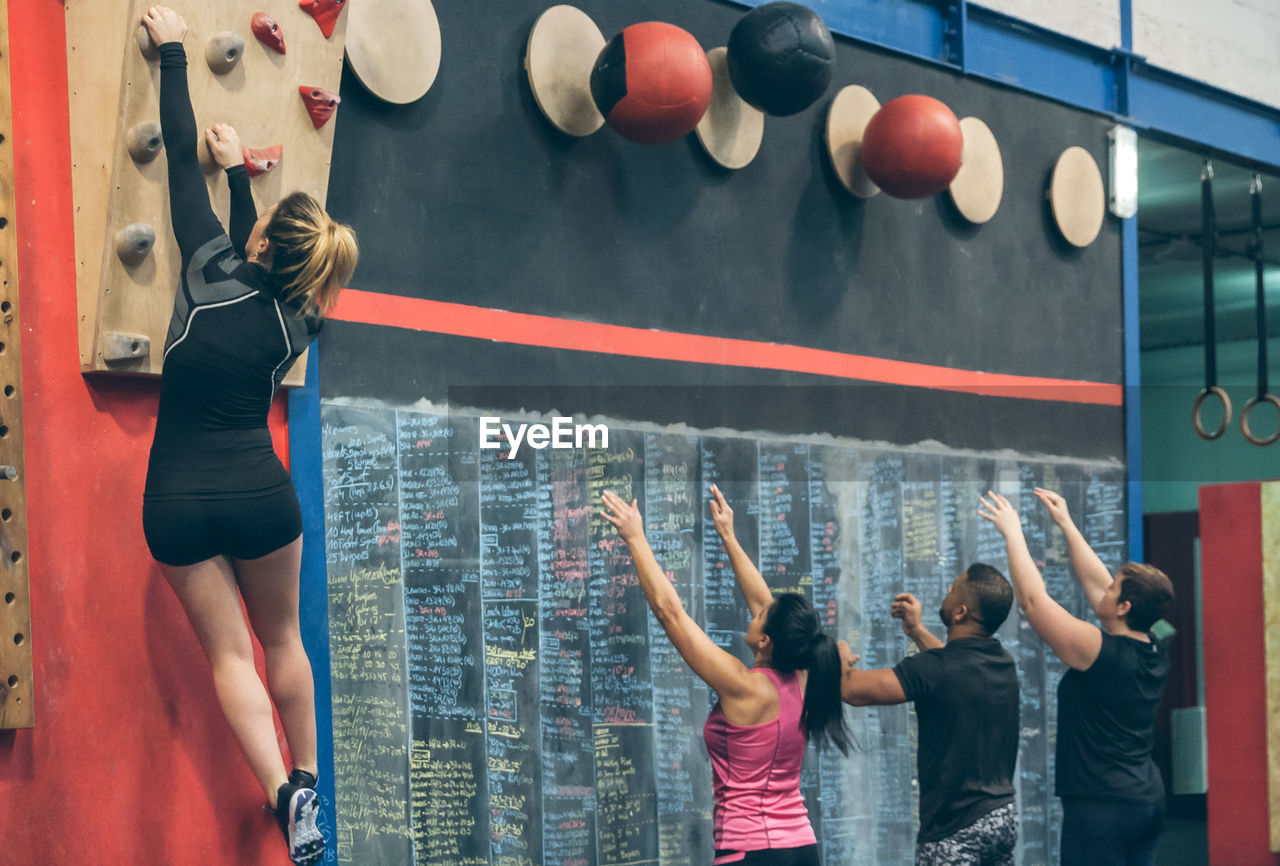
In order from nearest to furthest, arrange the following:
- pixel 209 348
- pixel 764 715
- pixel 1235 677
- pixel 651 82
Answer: pixel 209 348 < pixel 764 715 < pixel 651 82 < pixel 1235 677

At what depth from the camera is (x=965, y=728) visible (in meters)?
3.53

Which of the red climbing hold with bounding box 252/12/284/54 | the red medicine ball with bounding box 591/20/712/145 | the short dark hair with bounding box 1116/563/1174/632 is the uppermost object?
the red medicine ball with bounding box 591/20/712/145

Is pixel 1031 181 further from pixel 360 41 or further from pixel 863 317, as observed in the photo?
pixel 360 41

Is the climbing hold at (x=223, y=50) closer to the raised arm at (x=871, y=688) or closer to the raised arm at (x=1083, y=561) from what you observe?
the raised arm at (x=871, y=688)

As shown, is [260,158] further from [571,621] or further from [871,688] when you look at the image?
[871,688]

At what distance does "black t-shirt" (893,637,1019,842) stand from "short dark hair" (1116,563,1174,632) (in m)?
0.58

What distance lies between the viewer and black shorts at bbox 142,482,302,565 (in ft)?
8.44

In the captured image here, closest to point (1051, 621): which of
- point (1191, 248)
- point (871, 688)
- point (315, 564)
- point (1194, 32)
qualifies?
point (871, 688)

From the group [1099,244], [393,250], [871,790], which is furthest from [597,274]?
[1099,244]

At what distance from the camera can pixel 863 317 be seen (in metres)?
4.63

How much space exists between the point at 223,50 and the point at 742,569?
1.88m

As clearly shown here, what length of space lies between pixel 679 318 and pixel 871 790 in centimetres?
174

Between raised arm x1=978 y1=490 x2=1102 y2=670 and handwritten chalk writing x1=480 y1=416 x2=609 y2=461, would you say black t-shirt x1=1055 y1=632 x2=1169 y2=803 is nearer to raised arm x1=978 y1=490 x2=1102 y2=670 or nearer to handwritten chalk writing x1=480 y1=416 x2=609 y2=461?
Answer: raised arm x1=978 y1=490 x2=1102 y2=670

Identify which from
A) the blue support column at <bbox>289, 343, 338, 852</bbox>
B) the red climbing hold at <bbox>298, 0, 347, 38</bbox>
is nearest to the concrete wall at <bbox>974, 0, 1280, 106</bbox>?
the red climbing hold at <bbox>298, 0, 347, 38</bbox>
